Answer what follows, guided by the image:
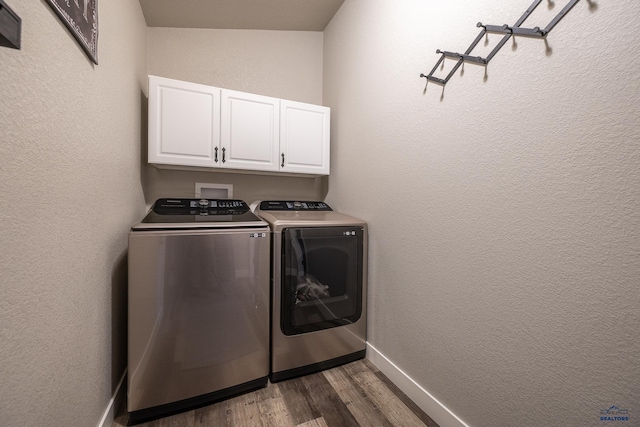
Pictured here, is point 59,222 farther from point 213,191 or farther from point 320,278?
point 213,191

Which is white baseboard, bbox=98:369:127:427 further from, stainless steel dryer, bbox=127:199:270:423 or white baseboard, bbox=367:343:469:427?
white baseboard, bbox=367:343:469:427

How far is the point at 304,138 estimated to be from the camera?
2.02 m

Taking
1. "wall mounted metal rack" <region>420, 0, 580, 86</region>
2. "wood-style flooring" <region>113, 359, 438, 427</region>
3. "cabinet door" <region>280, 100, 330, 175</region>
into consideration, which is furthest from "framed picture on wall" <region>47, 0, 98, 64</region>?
"wood-style flooring" <region>113, 359, 438, 427</region>

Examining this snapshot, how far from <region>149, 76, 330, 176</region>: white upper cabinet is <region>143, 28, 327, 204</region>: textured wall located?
0.31 metres

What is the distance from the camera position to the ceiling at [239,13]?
1.77 meters

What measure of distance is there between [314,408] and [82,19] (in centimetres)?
197

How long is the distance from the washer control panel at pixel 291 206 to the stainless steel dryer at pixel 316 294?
34 centimetres

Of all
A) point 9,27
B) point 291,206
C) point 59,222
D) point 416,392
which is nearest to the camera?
point 9,27

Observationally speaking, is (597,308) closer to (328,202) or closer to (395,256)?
(395,256)

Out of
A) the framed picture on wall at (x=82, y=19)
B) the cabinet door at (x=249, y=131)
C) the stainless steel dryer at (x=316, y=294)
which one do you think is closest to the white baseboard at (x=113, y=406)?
the stainless steel dryer at (x=316, y=294)

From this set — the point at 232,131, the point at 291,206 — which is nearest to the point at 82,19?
the point at 232,131

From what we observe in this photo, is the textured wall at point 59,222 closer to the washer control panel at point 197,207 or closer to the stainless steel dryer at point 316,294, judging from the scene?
the washer control panel at point 197,207

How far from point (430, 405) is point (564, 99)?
4.70ft

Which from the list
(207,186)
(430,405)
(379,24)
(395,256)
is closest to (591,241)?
(395,256)
